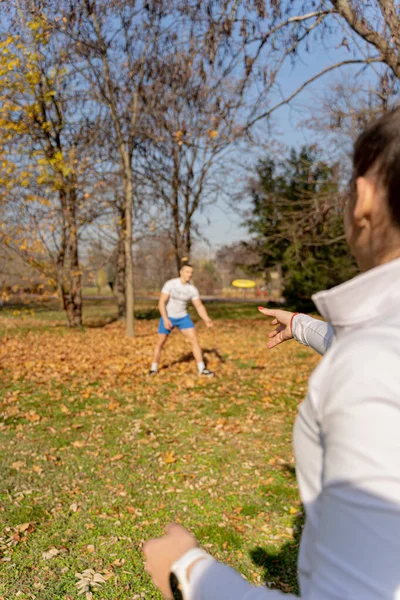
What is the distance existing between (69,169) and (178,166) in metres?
6.51

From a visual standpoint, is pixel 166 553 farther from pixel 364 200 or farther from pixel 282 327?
pixel 282 327

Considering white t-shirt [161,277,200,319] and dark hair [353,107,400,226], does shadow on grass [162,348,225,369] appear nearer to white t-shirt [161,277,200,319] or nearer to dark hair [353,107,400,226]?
white t-shirt [161,277,200,319]

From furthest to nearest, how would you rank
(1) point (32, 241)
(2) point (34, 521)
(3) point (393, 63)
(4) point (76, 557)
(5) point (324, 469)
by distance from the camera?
(1) point (32, 241) → (3) point (393, 63) → (2) point (34, 521) → (4) point (76, 557) → (5) point (324, 469)

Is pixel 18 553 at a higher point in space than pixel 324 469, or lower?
lower

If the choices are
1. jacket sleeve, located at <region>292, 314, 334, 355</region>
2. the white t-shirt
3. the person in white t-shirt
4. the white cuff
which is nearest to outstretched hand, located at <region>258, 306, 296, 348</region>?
jacket sleeve, located at <region>292, 314, 334, 355</region>

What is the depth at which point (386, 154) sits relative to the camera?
845mm

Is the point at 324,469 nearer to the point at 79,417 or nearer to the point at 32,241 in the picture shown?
the point at 79,417

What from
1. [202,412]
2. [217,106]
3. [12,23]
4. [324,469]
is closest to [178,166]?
[12,23]

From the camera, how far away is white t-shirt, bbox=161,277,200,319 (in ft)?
27.9

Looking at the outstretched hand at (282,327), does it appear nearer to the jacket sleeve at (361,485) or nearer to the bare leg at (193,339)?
the jacket sleeve at (361,485)

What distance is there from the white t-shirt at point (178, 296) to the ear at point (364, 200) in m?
7.54

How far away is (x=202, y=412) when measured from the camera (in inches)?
269

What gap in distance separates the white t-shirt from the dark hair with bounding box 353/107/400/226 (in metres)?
7.55

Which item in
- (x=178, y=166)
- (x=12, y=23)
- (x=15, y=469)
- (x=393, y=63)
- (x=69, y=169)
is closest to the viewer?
(x=15, y=469)
